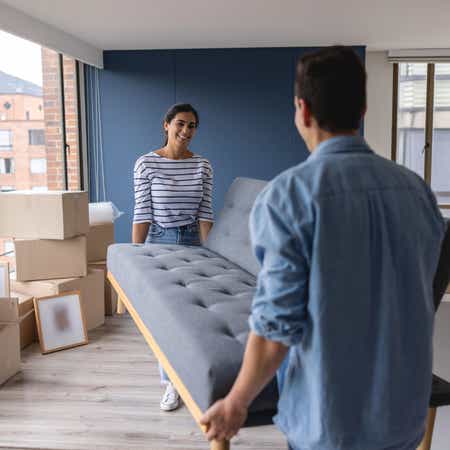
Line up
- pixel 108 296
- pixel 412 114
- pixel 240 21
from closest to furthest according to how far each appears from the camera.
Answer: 1. pixel 108 296
2. pixel 240 21
3. pixel 412 114

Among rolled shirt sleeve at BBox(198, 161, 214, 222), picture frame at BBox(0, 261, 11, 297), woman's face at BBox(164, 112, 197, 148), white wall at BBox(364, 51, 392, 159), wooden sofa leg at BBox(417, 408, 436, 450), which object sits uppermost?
white wall at BBox(364, 51, 392, 159)

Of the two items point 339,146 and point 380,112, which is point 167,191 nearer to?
point 339,146

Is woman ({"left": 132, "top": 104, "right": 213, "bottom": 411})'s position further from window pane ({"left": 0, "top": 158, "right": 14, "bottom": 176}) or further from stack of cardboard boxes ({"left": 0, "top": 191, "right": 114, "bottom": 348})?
window pane ({"left": 0, "top": 158, "right": 14, "bottom": 176})

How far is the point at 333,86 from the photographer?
35.5 inches

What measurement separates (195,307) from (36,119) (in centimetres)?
390

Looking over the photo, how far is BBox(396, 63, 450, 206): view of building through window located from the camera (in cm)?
689

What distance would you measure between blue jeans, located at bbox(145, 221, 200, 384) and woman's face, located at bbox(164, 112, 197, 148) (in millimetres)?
414

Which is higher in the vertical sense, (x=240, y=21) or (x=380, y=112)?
(x=240, y=21)

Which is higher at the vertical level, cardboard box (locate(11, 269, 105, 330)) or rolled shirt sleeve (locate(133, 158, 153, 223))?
rolled shirt sleeve (locate(133, 158, 153, 223))

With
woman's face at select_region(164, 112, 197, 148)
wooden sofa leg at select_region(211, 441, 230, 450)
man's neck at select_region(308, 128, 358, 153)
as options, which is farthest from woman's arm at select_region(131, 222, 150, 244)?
man's neck at select_region(308, 128, 358, 153)

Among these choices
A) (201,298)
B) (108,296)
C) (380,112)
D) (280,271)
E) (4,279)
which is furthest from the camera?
(380,112)

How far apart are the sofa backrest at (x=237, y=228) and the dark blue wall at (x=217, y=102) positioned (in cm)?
302

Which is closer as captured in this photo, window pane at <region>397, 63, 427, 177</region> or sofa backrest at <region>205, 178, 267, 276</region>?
sofa backrest at <region>205, 178, 267, 276</region>

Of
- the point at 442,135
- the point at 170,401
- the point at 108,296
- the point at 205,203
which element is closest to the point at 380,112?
the point at 442,135
